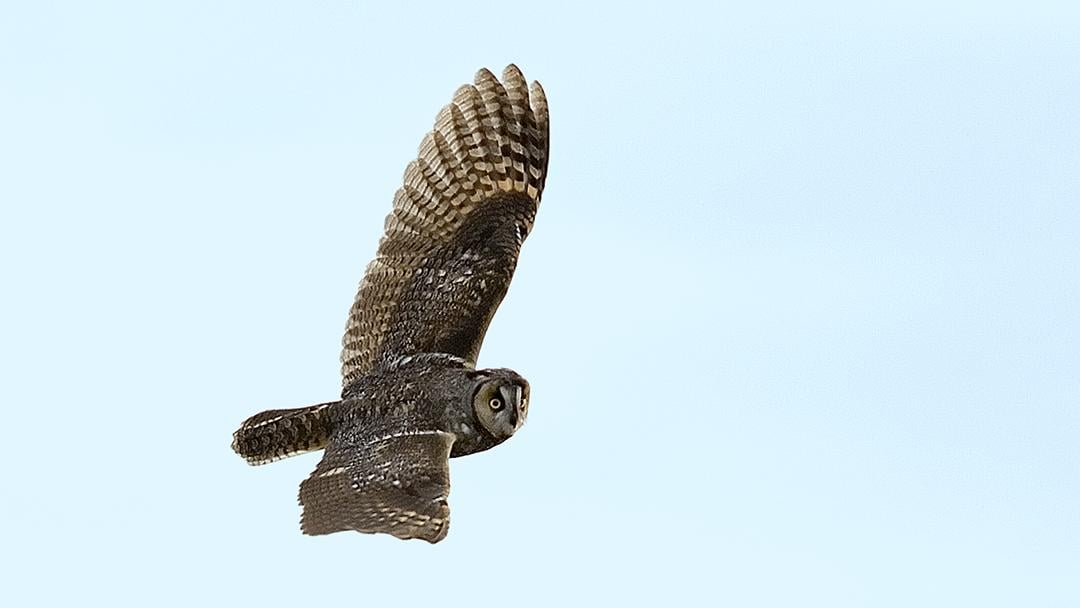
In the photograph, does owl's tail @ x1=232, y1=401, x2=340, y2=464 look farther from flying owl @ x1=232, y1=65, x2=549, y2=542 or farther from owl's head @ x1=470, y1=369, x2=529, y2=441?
owl's head @ x1=470, y1=369, x2=529, y2=441

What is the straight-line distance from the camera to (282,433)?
1823 centimetres

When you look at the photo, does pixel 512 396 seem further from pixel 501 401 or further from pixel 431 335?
pixel 431 335

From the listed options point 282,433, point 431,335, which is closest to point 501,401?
point 431,335

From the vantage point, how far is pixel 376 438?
17625mm

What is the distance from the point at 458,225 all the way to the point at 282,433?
7.83ft

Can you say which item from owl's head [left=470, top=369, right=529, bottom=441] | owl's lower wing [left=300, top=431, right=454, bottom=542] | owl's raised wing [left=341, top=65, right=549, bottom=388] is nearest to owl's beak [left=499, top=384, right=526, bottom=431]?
owl's head [left=470, top=369, right=529, bottom=441]

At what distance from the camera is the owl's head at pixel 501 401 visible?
17.5 m

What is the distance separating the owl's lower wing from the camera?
1633cm

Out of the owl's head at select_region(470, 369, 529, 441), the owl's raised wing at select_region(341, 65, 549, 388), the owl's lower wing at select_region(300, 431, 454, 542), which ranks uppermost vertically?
the owl's raised wing at select_region(341, 65, 549, 388)

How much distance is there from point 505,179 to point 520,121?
52cm

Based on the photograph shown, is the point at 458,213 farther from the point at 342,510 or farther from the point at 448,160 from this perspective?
the point at 342,510

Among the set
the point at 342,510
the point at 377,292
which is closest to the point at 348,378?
the point at 377,292

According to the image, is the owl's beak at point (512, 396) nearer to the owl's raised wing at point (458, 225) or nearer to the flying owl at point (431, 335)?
the flying owl at point (431, 335)

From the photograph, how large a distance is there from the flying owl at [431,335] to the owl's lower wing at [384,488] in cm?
2
